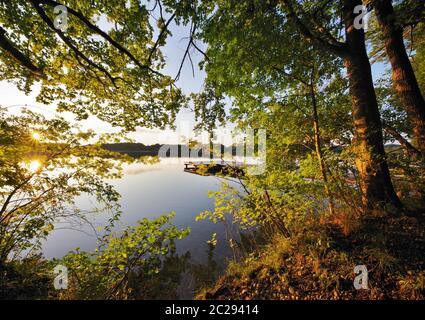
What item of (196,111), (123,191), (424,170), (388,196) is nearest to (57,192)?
(196,111)

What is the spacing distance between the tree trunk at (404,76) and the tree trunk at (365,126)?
428 millimetres

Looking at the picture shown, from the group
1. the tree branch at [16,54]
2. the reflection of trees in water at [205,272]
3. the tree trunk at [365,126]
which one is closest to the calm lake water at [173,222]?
the reflection of trees in water at [205,272]

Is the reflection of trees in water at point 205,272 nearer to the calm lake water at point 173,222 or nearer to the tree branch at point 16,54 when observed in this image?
the calm lake water at point 173,222

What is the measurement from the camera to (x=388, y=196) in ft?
12.2

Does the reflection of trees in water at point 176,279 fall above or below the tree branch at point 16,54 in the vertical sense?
below

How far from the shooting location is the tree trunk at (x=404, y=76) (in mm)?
3629

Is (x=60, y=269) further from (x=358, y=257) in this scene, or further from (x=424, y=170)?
(x=424, y=170)

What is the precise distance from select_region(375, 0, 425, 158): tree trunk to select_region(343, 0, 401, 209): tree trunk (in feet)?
1.40

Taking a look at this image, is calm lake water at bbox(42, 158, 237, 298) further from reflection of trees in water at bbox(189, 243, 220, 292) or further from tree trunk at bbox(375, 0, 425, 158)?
Result: tree trunk at bbox(375, 0, 425, 158)

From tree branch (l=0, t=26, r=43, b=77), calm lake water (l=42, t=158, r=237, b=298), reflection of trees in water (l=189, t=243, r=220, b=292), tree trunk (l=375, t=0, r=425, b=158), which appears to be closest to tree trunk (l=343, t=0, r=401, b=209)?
tree trunk (l=375, t=0, r=425, b=158)

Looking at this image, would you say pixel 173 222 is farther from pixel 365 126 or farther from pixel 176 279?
pixel 365 126

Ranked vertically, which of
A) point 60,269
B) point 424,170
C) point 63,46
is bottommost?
point 60,269

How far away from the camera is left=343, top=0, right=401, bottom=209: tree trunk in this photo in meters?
3.71
